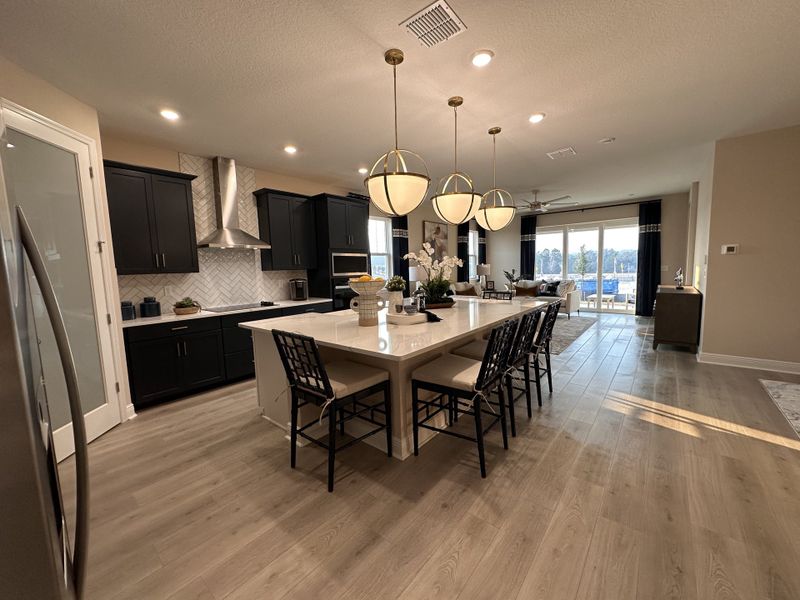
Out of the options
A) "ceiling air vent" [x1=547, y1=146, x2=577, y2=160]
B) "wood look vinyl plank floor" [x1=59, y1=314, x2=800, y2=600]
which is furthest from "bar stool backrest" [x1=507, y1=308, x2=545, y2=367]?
"ceiling air vent" [x1=547, y1=146, x2=577, y2=160]

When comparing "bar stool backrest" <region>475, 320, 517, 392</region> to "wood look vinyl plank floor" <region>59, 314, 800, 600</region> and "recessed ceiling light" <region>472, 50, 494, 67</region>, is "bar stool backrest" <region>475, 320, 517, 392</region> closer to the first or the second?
"wood look vinyl plank floor" <region>59, 314, 800, 600</region>

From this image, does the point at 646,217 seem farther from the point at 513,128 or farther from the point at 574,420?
the point at 574,420

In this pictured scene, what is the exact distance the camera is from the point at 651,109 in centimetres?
309

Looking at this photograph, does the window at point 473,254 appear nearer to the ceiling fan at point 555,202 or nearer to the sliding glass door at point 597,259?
the sliding glass door at point 597,259

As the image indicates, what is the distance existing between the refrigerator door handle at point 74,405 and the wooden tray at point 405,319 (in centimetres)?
195

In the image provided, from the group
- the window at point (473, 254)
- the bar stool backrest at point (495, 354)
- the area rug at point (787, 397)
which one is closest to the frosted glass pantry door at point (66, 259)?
the bar stool backrest at point (495, 354)

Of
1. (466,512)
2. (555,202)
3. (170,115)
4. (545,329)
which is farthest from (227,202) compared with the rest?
(555,202)

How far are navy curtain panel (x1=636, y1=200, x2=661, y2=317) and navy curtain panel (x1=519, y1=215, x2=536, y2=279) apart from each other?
2405 millimetres

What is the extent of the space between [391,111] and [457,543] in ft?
10.5

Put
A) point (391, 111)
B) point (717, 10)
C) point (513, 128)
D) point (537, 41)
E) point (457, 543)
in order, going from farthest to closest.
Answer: point (513, 128), point (391, 111), point (537, 41), point (717, 10), point (457, 543)

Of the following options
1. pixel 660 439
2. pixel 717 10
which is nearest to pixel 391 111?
pixel 717 10

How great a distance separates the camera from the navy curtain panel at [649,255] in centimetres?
773

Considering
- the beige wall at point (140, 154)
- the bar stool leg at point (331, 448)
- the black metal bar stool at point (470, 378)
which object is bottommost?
the bar stool leg at point (331, 448)

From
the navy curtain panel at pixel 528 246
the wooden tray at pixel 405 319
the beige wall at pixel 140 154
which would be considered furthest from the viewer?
the navy curtain panel at pixel 528 246
